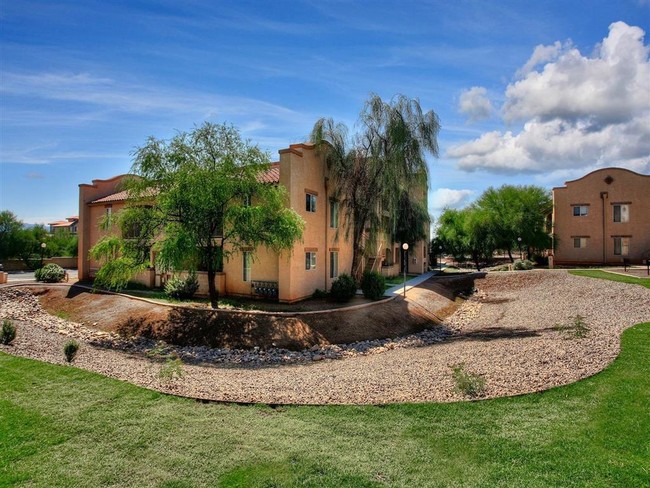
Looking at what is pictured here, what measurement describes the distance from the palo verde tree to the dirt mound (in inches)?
70.8

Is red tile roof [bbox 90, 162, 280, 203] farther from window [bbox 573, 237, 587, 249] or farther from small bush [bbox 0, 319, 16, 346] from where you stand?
window [bbox 573, 237, 587, 249]

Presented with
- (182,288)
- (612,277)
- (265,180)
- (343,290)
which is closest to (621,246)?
(612,277)

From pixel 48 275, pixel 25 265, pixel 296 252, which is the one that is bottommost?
pixel 48 275

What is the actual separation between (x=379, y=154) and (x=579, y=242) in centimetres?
2635

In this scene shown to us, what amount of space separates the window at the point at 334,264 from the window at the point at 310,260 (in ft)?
7.00

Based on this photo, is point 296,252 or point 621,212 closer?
point 296,252

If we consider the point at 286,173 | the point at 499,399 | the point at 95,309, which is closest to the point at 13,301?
the point at 95,309

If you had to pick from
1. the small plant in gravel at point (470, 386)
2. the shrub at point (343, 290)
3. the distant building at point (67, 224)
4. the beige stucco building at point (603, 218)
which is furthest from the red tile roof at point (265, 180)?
the distant building at point (67, 224)

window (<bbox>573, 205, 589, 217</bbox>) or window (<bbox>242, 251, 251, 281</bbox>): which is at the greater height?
window (<bbox>573, 205, 589, 217</bbox>)

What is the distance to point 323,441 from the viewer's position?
19.9 feet

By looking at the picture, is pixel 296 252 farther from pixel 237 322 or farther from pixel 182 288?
pixel 182 288

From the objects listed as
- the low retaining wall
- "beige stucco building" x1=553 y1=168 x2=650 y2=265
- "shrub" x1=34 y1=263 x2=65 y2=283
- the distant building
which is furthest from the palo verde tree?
the distant building

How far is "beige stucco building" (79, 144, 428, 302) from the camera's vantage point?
19500 mm

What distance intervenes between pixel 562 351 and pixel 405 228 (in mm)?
23291
